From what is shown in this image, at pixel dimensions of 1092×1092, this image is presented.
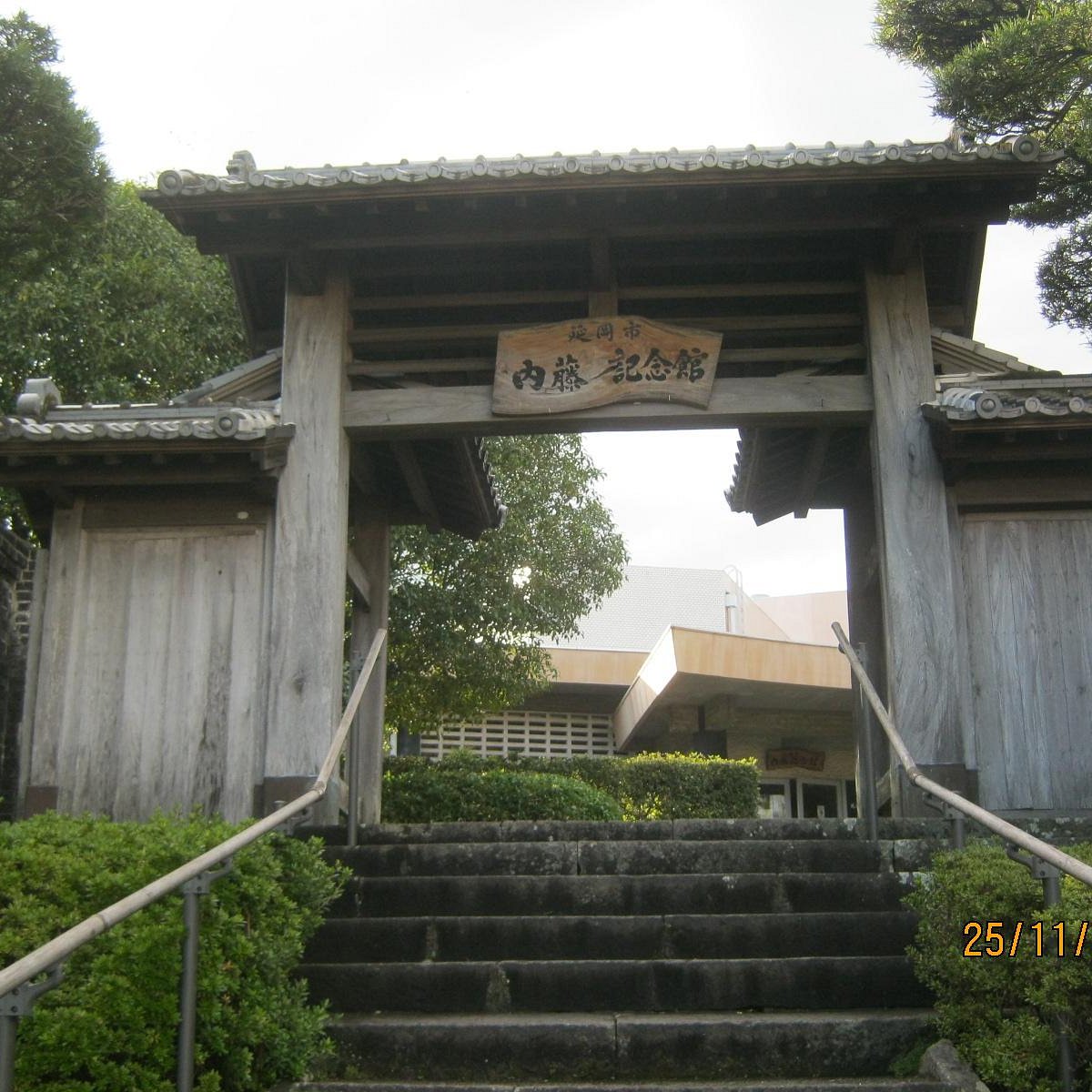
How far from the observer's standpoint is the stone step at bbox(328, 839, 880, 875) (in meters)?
7.16

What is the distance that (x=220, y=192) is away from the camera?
856cm

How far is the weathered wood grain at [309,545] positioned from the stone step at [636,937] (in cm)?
206

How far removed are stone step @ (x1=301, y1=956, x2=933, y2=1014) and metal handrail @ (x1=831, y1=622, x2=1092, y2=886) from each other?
0.75 m

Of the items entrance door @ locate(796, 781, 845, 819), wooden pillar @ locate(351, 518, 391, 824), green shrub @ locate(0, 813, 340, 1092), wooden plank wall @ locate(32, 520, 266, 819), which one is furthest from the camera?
entrance door @ locate(796, 781, 845, 819)

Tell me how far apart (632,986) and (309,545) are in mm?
3798

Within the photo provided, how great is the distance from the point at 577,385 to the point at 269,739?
295 cm

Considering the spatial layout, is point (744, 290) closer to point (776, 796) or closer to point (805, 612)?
point (776, 796)

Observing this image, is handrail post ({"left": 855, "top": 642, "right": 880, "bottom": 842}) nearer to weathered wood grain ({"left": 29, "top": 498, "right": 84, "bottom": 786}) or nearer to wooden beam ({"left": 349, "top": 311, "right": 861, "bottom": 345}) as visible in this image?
wooden beam ({"left": 349, "top": 311, "right": 861, "bottom": 345})

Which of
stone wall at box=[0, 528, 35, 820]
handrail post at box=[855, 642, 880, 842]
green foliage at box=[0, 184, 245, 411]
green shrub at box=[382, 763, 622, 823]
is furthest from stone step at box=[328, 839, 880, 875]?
green foliage at box=[0, 184, 245, 411]

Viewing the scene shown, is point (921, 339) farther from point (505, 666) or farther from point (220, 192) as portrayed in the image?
point (505, 666)

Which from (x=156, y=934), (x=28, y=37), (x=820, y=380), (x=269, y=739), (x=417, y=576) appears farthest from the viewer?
(x=417, y=576)

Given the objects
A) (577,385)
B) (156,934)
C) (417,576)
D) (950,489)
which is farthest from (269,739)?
(417,576)

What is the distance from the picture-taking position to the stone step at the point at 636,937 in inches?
250

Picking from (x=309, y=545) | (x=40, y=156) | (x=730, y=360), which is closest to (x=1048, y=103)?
(x=730, y=360)
